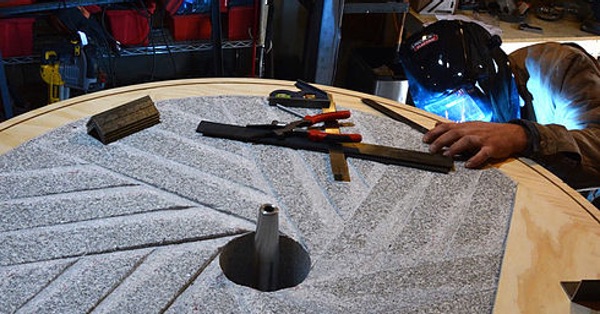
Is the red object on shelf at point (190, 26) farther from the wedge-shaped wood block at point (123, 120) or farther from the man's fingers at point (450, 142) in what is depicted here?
the man's fingers at point (450, 142)

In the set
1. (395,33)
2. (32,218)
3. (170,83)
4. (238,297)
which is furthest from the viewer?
(395,33)

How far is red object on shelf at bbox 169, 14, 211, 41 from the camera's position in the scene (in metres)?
2.67

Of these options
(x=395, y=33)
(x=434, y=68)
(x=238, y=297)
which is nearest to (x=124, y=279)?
(x=238, y=297)

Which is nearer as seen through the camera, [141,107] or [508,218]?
[508,218]

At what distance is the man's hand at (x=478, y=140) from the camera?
128cm

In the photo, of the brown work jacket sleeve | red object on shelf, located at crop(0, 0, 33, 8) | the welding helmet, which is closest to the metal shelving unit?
red object on shelf, located at crop(0, 0, 33, 8)

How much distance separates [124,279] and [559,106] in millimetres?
1379

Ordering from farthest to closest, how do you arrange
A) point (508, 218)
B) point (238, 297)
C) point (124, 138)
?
point (124, 138) < point (508, 218) < point (238, 297)

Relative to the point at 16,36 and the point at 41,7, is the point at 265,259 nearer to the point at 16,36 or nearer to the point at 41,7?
the point at 41,7

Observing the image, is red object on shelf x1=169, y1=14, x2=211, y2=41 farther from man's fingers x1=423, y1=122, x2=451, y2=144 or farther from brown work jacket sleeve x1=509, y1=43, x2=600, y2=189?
man's fingers x1=423, y1=122, x2=451, y2=144

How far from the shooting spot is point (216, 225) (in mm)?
1009

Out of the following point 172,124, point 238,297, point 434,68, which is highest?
point 434,68

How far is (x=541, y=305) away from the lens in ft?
2.99

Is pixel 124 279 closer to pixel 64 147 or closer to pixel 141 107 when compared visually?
pixel 64 147
